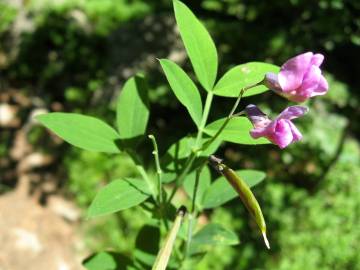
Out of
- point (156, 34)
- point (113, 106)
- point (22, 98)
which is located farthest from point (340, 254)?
point (22, 98)

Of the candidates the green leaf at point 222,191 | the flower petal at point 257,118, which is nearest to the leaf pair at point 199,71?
the flower petal at point 257,118

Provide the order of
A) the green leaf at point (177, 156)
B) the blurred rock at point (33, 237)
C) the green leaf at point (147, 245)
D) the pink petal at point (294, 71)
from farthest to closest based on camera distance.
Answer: the blurred rock at point (33, 237), the green leaf at point (147, 245), the green leaf at point (177, 156), the pink petal at point (294, 71)

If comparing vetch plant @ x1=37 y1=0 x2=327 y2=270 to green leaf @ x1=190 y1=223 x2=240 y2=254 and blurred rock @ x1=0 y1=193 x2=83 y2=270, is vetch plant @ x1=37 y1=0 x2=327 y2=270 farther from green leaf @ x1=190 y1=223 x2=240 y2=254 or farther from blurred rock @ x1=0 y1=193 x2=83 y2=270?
blurred rock @ x1=0 y1=193 x2=83 y2=270

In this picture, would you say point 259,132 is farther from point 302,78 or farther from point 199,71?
point 199,71

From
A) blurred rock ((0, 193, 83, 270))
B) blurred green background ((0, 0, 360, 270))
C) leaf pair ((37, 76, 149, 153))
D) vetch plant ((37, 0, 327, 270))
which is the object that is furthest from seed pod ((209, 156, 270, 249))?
blurred rock ((0, 193, 83, 270))

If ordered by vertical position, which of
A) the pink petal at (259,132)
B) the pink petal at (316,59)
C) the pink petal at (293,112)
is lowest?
the pink petal at (259,132)

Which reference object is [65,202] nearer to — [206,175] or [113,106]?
[113,106]

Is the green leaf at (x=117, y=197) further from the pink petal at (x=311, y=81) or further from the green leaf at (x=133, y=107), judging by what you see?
the pink petal at (x=311, y=81)
